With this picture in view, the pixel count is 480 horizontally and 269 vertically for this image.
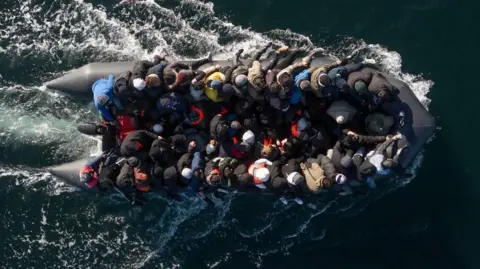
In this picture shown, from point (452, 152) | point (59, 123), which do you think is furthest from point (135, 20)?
point (452, 152)

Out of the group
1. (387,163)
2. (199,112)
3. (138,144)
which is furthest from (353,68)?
(138,144)

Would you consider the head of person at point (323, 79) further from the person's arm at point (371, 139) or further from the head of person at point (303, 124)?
the person's arm at point (371, 139)

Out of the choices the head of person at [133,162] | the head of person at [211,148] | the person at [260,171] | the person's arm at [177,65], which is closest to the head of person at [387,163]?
the person at [260,171]

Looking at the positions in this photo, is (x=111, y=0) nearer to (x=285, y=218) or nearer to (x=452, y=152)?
(x=285, y=218)

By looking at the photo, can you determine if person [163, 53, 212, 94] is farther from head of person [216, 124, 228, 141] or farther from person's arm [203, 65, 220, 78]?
head of person [216, 124, 228, 141]

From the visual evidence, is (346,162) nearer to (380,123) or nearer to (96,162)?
(380,123)

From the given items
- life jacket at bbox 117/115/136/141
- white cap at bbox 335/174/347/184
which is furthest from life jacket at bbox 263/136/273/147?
life jacket at bbox 117/115/136/141
